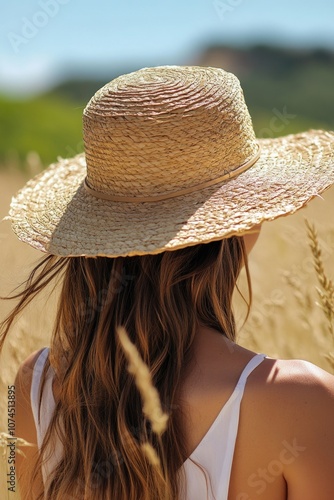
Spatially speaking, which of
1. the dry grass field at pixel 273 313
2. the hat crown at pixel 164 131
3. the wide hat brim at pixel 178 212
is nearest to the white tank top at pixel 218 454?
the wide hat brim at pixel 178 212

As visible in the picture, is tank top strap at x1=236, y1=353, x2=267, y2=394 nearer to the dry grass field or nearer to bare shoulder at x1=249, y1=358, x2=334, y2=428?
bare shoulder at x1=249, y1=358, x2=334, y2=428

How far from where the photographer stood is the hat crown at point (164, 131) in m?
1.67

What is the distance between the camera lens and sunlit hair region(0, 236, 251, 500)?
157 centimetres

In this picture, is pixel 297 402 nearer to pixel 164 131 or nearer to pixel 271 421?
pixel 271 421

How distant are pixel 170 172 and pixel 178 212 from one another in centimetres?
12

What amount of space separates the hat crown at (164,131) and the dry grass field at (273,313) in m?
0.67

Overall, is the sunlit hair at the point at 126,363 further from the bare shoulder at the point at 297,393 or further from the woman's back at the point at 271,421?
the bare shoulder at the point at 297,393

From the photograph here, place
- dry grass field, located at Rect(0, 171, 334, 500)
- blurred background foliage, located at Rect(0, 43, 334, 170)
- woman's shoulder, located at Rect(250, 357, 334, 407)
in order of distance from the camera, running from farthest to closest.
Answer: blurred background foliage, located at Rect(0, 43, 334, 170) < dry grass field, located at Rect(0, 171, 334, 500) < woman's shoulder, located at Rect(250, 357, 334, 407)

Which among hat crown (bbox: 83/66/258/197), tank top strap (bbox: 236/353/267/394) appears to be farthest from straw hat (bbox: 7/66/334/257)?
tank top strap (bbox: 236/353/267/394)

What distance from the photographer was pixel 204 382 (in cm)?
155

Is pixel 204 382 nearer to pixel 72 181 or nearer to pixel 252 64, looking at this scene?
pixel 72 181

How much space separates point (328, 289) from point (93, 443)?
685 millimetres

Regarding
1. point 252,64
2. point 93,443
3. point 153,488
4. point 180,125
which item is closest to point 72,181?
point 180,125

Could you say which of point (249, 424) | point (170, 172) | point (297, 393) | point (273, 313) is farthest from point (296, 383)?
point (273, 313)
